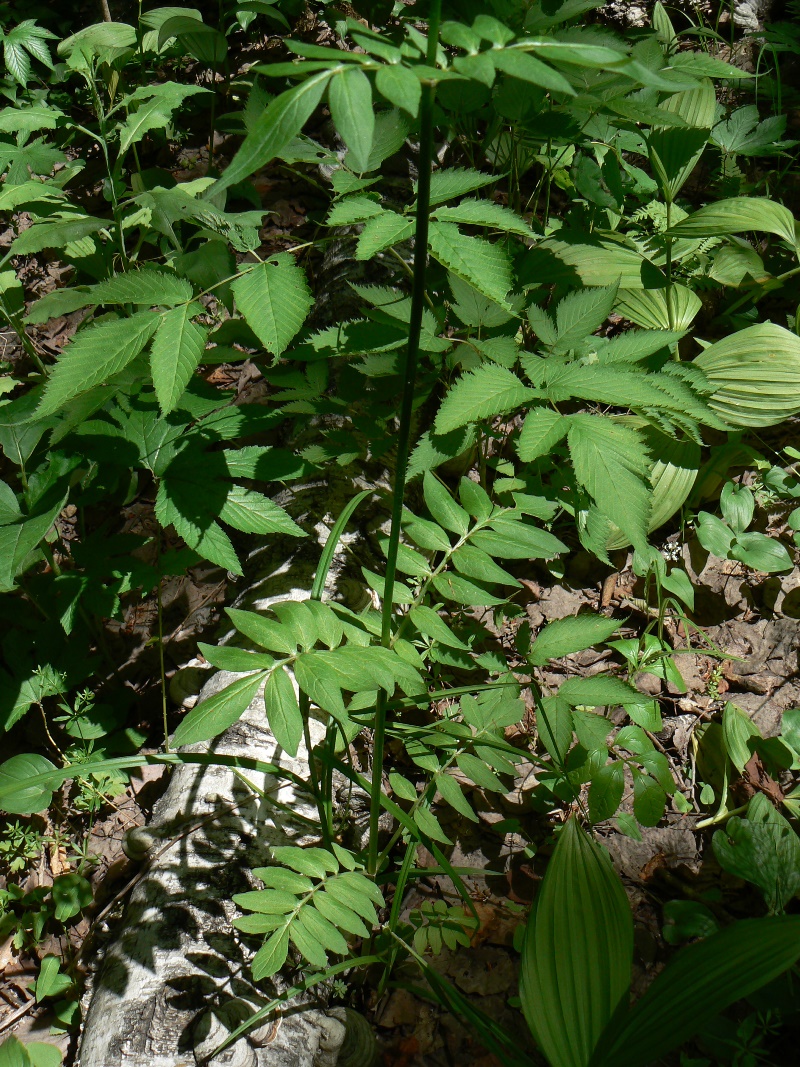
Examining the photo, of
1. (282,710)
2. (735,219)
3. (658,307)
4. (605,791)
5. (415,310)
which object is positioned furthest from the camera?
(658,307)

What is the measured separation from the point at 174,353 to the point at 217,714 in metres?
0.53

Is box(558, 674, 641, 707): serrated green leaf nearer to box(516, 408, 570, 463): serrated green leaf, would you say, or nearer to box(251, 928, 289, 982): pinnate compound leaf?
box(516, 408, 570, 463): serrated green leaf

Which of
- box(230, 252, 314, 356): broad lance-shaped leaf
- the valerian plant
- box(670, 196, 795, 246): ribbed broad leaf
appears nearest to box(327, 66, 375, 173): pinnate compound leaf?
the valerian plant

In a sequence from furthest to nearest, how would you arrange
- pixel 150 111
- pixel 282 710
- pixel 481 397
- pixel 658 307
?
pixel 658 307
pixel 150 111
pixel 481 397
pixel 282 710

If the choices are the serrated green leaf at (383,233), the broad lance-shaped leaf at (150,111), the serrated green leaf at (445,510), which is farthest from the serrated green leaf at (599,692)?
the broad lance-shaped leaf at (150,111)

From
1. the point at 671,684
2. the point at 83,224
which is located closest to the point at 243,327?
the point at 83,224

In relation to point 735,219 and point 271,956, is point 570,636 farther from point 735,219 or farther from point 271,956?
point 735,219

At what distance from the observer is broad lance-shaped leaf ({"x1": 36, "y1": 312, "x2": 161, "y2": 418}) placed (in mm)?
1021

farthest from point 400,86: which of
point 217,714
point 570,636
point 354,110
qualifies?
point 570,636

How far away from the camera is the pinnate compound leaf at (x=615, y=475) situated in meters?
1.02

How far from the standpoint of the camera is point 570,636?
1.40m

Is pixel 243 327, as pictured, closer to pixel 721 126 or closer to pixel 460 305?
pixel 460 305

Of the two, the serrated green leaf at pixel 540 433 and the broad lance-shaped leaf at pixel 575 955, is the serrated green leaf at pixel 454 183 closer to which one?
the serrated green leaf at pixel 540 433

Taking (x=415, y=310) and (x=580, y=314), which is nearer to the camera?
(x=415, y=310)
